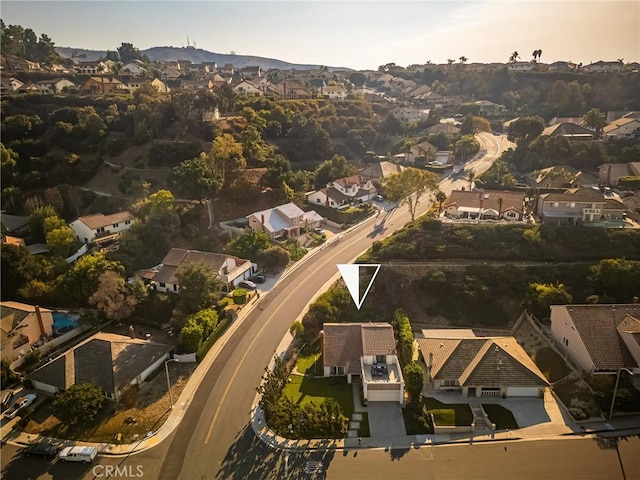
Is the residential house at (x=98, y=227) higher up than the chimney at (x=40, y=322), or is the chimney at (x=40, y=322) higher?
the residential house at (x=98, y=227)

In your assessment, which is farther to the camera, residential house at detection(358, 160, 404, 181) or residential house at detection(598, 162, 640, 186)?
residential house at detection(358, 160, 404, 181)

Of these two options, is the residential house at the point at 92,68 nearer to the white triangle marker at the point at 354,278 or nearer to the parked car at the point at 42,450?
the white triangle marker at the point at 354,278

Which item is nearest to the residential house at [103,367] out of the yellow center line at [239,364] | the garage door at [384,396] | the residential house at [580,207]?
the yellow center line at [239,364]

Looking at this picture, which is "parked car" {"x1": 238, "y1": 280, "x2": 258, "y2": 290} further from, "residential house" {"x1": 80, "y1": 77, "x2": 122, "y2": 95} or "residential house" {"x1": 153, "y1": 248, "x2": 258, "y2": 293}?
"residential house" {"x1": 80, "y1": 77, "x2": 122, "y2": 95}

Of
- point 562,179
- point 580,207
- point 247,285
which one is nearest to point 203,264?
point 247,285

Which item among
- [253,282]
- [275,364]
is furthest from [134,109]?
[275,364]

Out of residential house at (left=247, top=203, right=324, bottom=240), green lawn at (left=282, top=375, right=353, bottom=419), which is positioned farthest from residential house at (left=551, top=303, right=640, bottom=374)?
residential house at (left=247, top=203, right=324, bottom=240)
